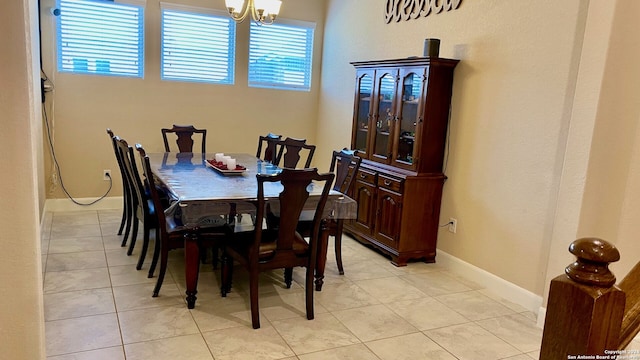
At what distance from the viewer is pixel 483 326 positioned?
2984 millimetres

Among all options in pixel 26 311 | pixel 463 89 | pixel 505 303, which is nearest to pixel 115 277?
pixel 26 311

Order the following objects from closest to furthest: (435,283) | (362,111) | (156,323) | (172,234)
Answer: (156,323)
(172,234)
(435,283)
(362,111)

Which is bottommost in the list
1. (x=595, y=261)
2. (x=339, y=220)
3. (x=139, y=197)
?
(x=339, y=220)

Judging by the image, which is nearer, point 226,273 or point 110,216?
point 226,273

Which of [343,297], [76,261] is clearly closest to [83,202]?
[76,261]

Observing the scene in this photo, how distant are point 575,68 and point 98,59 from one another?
461cm

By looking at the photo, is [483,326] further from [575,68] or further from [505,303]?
[575,68]

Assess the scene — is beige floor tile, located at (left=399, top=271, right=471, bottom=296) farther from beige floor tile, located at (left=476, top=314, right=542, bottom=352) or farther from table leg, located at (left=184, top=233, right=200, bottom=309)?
table leg, located at (left=184, top=233, right=200, bottom=309)

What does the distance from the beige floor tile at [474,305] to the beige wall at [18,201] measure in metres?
2.52

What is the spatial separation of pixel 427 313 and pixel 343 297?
58 cm

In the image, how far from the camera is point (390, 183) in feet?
13.4

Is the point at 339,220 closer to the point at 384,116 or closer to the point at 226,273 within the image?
the point at 226,273

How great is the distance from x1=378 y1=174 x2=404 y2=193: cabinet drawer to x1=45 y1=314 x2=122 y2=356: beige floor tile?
7.69 ft

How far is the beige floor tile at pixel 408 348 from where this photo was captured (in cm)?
257
